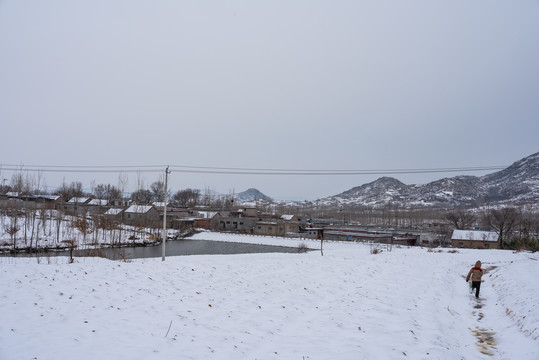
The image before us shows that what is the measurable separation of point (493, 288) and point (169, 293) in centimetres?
1274

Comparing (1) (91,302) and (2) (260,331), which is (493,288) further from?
(1) (91,302)

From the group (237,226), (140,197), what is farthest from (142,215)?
(237,226)

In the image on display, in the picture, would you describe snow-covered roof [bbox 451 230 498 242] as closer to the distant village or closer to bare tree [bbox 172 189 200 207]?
the distant village

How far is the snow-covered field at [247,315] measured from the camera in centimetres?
584

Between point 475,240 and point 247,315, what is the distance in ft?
161

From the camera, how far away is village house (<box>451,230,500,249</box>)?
144 ft

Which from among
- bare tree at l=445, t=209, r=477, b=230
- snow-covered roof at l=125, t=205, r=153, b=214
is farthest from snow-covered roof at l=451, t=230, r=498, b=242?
snow-covered roof at l=125, t=205, r=153, b=214

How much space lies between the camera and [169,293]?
8.88m

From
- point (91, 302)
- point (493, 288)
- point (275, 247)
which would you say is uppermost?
point (91, 302)

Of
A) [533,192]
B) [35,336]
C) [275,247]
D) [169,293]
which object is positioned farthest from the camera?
[533,192]

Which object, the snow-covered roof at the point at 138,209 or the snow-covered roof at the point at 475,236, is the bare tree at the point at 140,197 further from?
the snow-covered roof at the point at 475,236

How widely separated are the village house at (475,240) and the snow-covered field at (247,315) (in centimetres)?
3858

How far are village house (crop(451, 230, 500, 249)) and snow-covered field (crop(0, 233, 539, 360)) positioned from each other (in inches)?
1519

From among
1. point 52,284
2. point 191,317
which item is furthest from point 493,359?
point 52,284
